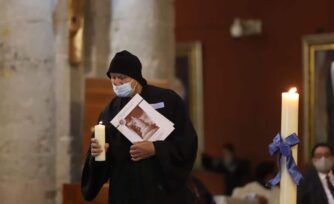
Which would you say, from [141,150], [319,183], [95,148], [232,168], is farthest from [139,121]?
[232,168]

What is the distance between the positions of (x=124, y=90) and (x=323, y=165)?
6.75ft

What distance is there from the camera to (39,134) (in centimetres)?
592

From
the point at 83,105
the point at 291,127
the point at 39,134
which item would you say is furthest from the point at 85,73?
the point at 291,127

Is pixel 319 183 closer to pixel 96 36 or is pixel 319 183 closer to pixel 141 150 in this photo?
pixel 141 150

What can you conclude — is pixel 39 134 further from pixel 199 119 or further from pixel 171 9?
pixel 199 119

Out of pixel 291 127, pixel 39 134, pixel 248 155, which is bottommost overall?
pixel 248 155

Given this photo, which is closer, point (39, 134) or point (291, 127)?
point (291, 127)

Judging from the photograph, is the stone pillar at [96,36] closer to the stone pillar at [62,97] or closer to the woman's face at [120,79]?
the stone pillar at [62,97]

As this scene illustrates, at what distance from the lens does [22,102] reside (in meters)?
5.84

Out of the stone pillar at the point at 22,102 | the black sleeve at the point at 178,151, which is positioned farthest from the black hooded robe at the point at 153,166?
the stone pillar at the point at 22,102

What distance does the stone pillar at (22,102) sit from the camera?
5.83 meters

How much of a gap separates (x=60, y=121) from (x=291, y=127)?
3.64 meters

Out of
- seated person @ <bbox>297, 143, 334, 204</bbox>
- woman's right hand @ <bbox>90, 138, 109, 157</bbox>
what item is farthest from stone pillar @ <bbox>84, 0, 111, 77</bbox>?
woman's right hand @ <bbox>90, 138, 109, 157</bbox>

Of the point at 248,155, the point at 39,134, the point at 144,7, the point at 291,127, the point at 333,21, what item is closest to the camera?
the point at 291,127
